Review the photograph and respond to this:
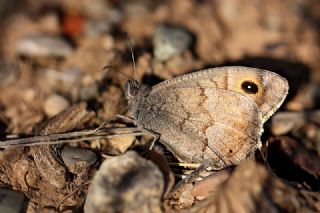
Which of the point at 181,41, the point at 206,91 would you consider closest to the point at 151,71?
the point at 181,41

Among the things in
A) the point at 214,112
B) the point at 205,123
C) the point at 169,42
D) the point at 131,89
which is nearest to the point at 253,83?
the point at 214,112

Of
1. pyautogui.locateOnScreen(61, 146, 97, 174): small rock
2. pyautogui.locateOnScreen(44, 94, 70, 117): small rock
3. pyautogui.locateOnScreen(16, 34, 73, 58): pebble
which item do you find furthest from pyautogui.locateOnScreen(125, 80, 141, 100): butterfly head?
pyautogui.locateOnScreen(16, 34, 73, 58): pebble

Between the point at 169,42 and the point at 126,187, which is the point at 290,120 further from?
the point at 126,187

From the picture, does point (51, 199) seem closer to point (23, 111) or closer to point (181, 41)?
point (23, 111)

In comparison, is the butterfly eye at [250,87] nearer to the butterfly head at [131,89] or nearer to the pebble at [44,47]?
the butterfly head at [131,89]

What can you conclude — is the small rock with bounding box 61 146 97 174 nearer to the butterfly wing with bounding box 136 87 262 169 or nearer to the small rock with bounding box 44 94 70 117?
the butterfly wing with bounding box 136 87 262 169
